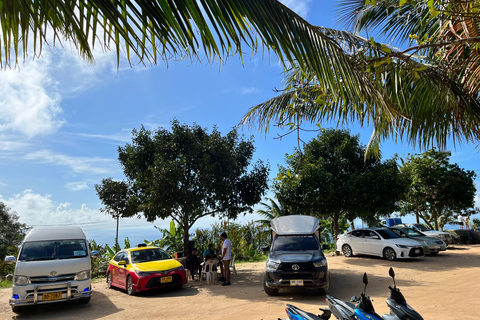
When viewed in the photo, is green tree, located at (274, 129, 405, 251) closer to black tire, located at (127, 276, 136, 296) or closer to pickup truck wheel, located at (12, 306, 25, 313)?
black tire, located at (127, 276, 136, 296)

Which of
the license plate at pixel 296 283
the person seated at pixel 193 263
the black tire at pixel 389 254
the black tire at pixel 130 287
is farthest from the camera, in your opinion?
the black tire at pixel 389 254

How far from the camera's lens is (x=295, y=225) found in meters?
12.1

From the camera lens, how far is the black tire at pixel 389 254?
17.0 meters

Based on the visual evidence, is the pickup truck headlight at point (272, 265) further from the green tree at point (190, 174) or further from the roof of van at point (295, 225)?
the green tree at point (190, 174)

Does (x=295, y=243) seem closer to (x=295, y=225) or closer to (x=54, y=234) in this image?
(x=295, y=225)

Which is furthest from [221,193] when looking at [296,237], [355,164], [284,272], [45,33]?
[45,33]

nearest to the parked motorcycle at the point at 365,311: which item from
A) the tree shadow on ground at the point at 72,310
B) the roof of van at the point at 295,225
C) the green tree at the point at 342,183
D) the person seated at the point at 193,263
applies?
the tree shadow on ground at the point at 72,310

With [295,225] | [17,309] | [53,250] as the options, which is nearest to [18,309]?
[17,309]

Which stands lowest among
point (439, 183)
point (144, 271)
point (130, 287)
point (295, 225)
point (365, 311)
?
point (130, 287)

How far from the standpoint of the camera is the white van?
9.22 meters

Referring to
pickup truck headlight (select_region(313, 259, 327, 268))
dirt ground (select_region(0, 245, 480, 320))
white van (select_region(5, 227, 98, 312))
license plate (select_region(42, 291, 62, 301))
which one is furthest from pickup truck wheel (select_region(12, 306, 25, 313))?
pickup truck headlight (select_region(313, 259, 327, 268))

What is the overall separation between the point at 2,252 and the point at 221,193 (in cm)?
2692

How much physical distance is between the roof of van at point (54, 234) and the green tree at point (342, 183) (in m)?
10.8

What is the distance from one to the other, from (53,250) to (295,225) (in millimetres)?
7769
